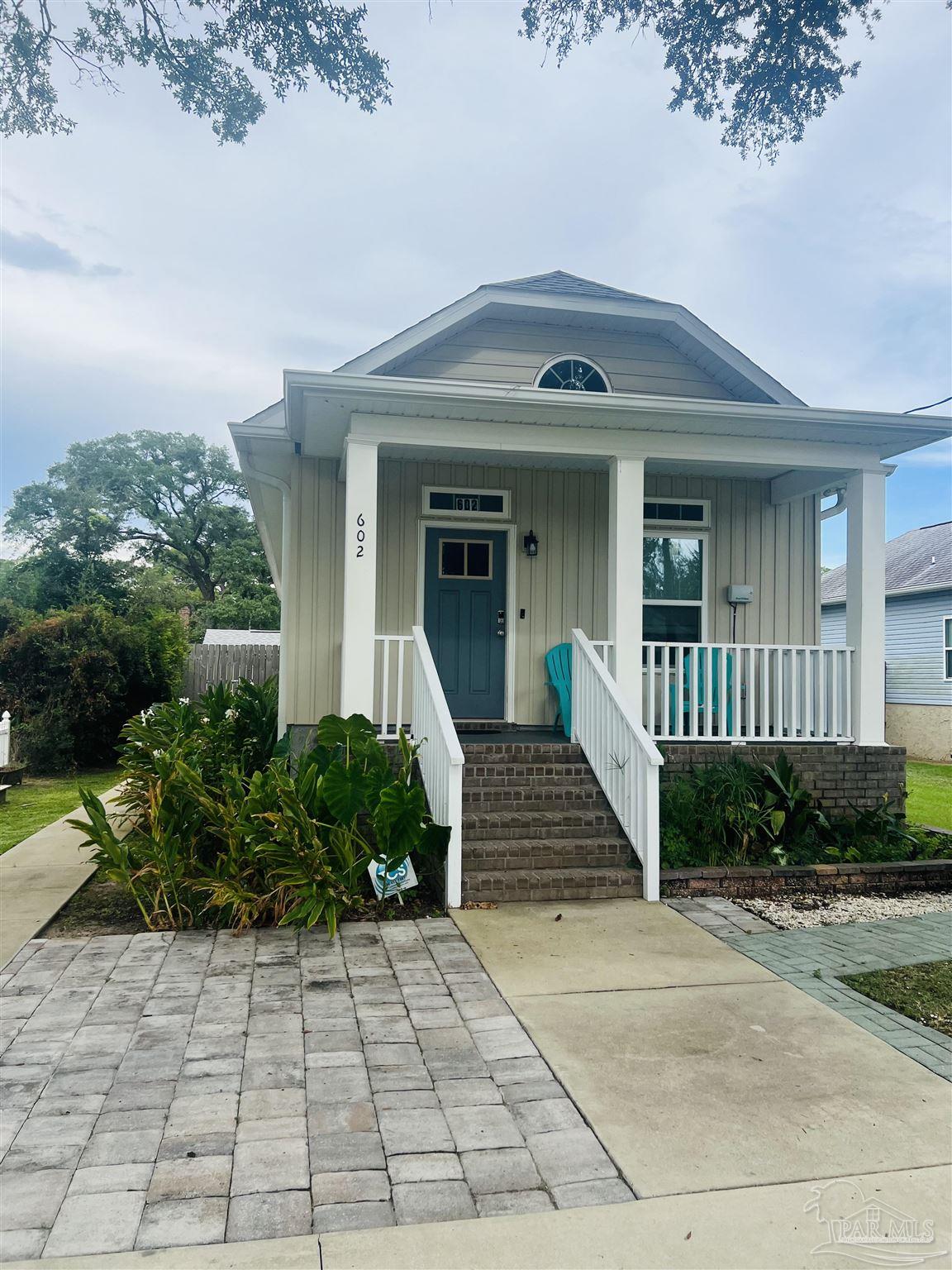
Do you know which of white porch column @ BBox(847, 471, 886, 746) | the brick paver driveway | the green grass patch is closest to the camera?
the brick paver driveway

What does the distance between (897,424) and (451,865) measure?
198 inches

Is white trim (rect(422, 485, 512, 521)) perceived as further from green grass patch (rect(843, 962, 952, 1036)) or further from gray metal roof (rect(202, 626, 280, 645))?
gray metal roof (rect(202, 626, 280, 645))

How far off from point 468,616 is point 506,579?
0.51 metres

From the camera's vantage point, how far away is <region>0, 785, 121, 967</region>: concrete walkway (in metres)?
4.62

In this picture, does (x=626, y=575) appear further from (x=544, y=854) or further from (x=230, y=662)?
(x=230, y=662)

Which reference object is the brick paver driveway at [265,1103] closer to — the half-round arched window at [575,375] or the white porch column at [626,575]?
the white porch column at [626,575]

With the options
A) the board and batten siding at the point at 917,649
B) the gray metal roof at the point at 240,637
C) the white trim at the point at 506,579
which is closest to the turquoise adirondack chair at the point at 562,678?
the white trim at the point at 506,579

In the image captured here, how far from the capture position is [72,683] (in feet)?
39.3

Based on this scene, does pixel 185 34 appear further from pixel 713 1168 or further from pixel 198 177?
pixel 713 1168

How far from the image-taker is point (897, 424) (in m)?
6.78

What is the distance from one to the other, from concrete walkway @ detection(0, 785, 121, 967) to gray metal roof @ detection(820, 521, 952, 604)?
14.5 meters

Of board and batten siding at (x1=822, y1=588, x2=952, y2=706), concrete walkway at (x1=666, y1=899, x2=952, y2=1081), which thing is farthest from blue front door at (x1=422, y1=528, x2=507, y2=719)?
board and batten siding at (x1=822, y1=588, x2=952, y2=706)

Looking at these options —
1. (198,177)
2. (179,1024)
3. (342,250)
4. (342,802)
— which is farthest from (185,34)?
(179,1024)

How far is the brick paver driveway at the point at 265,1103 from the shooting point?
7.24 ft
